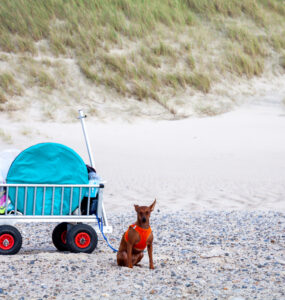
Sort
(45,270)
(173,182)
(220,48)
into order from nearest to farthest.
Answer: (45,270) < (173,182) < (220,48)

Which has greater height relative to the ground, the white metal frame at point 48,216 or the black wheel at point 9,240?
the white metal frame at point 48,216

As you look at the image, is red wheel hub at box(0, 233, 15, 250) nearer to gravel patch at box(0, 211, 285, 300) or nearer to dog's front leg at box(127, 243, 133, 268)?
gravel patch at box(0, 211, 285, 300)

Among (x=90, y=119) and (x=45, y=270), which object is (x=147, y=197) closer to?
(x=90, y=119)

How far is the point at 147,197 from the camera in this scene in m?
10.6

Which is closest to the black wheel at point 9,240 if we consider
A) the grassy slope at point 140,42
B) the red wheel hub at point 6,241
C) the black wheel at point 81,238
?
the red wheel hub at point 6,241

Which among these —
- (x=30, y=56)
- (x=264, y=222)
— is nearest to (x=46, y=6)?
(x=30, y=56)

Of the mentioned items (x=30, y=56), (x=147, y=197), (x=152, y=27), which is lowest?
(x=147, y=197)

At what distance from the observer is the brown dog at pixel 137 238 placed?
4.78m

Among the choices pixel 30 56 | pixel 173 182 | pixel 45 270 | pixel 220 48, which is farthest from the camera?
pixel 220 48

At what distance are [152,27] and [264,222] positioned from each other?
37.9 feet

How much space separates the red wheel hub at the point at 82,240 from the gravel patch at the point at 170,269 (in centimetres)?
12

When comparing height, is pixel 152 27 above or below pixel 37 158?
above

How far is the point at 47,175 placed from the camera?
5.46 m

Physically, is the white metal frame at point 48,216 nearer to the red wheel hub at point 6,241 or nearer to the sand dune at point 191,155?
the red wheel hub at point 6,241
